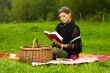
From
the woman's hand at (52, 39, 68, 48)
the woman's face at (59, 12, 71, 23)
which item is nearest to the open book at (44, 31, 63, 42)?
the woman's hand at (52, 39, 68, 48)

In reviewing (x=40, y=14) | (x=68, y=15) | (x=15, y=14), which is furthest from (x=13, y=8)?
(x=68, y=15)

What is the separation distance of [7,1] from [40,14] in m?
29.2

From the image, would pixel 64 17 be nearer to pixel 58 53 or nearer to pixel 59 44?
pixel 59 44

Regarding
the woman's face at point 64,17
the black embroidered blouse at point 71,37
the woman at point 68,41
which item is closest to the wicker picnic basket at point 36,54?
the woman at point 68,41

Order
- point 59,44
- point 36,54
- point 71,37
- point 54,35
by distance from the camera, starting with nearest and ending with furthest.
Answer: point 36,54 → point 54,35 → point 59,44 → point 71,37

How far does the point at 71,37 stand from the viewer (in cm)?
1153

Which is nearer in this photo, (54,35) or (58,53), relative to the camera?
(54,35)

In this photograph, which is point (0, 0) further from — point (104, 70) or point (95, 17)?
point (104, 70)

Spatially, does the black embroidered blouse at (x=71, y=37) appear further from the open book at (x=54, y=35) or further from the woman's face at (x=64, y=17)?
the open book at (x=54, y=35)

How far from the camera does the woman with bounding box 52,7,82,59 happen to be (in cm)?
1134

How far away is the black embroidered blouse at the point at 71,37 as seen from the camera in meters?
11.4

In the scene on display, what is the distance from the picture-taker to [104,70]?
9305mm

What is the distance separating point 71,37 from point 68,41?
14 cm

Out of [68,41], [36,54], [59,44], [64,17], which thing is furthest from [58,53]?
[64,17]
